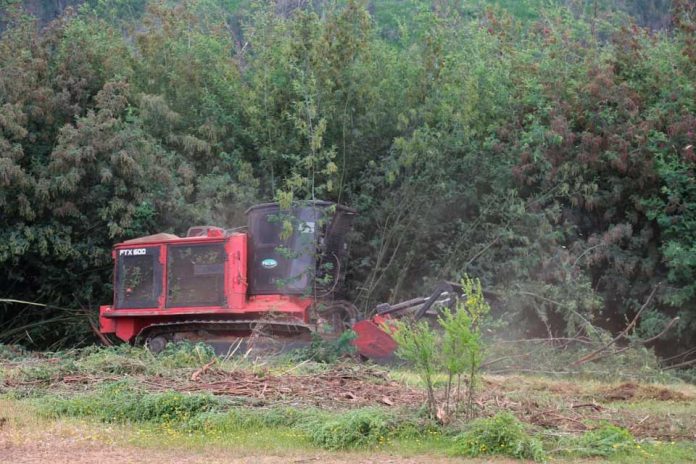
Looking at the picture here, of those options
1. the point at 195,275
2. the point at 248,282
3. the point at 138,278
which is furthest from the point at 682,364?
the point at 138,278

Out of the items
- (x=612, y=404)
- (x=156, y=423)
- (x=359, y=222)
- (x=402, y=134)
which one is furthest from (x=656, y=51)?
(x=156, y=423)

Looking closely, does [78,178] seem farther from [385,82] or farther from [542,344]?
[542,344]

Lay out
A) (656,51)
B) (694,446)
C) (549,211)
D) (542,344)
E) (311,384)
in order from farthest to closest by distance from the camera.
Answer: (656,51) → (549,211) → (542,344) → (311,384) → (694,446)

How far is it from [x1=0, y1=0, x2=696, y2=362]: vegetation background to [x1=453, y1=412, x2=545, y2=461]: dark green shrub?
9380 millimetres

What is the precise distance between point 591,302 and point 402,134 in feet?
19.8

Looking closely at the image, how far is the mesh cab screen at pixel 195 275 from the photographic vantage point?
1670cm

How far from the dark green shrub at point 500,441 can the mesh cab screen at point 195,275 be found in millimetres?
8887

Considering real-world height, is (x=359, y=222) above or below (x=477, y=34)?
below

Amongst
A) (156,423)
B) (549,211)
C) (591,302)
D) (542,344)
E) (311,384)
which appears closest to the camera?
(156,423)

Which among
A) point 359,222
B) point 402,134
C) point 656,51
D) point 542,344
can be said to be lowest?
point 542,344

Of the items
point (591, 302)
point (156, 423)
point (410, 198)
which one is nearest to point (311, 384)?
point (156, 423)

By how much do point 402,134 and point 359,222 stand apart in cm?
228

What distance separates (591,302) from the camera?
707 inches

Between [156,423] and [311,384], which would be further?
[311,384]
